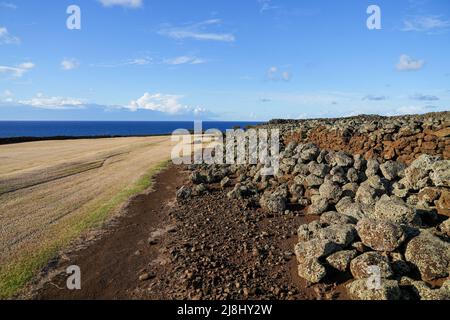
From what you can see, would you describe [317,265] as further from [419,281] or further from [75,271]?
[75,271]

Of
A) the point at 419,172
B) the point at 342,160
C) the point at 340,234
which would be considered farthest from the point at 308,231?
the point at 342,160

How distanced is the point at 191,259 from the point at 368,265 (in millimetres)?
5132

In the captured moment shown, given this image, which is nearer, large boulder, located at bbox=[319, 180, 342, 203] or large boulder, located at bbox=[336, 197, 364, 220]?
large boulder, located at bbox=[336, 197, 364, 220]

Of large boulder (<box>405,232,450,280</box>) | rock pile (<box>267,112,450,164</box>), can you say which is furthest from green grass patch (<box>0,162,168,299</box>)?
rock pile (<box>267,112,450,164</box>)

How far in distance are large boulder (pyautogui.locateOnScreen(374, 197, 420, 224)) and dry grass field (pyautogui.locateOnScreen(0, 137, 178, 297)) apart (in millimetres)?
10631

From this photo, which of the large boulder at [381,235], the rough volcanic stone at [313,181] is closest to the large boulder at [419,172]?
the rough volcanic stone at [313,181]

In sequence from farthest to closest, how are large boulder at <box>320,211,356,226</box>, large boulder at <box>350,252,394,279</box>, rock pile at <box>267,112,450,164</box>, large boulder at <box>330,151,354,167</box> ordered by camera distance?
large boulder at <box>330,151,354,167</box> < rock pile at <box>267,112,450,164</box> < large boulder at <box>320,211,356,226</box> < large boulder at <box>350,252,394,279</box>

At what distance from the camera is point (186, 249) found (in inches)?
499

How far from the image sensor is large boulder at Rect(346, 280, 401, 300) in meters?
8.72

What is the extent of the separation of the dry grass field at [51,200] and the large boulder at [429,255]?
34.5 ft

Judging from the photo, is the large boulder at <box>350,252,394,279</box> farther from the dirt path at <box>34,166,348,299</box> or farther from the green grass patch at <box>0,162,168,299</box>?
the green grass patch at <box>0,162,168,299</box>

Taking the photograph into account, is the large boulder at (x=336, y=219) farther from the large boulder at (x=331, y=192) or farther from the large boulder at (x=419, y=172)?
the large boulder at (x=419, y=172)
